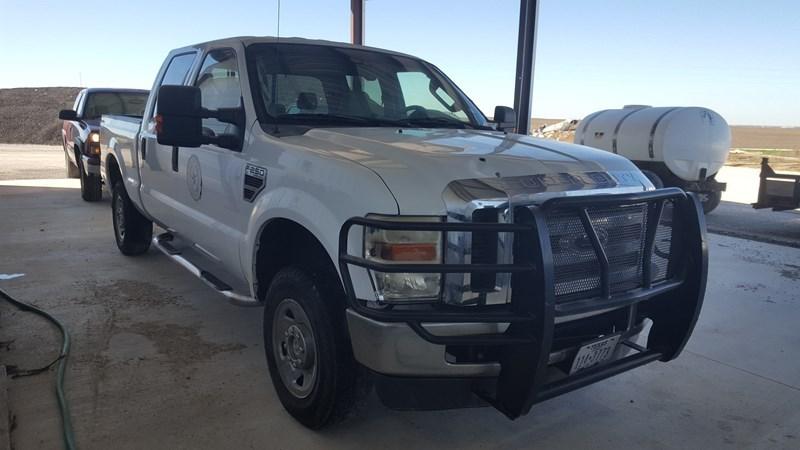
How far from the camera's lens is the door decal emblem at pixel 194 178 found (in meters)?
4.03

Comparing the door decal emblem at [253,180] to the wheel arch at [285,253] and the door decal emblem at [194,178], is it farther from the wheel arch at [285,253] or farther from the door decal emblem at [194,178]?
the door decal emblem at [194,178]

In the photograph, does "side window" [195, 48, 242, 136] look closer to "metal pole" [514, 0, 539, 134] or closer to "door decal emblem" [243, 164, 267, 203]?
"door decal emblem" [243, 164, 267, 203]

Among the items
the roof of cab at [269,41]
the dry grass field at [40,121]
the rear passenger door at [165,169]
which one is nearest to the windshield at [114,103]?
the rear passenger door at [165,169]

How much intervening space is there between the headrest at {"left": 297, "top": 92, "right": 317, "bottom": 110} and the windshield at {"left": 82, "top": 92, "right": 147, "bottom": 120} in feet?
25.6

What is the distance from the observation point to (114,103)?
1059 cm

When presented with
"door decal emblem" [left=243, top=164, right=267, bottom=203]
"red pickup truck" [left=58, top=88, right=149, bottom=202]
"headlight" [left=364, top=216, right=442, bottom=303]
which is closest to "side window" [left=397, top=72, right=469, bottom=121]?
"door decal emblem" [left=243, top=164, right=267, bottom=203]

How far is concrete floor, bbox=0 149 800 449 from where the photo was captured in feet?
9.84

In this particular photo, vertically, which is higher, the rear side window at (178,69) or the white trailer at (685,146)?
the rear side window at (178,69)

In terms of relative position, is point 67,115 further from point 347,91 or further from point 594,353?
point 594,353

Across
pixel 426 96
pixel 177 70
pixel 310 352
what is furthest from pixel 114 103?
pixel 310 352

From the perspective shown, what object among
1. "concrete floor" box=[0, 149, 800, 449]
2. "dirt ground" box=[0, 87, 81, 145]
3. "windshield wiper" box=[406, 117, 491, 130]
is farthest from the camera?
"dirt ground" box=[0, 87, 81, 145]

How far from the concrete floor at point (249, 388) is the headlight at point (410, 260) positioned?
3.10 ft

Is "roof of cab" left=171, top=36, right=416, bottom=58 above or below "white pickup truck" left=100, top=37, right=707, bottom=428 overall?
above

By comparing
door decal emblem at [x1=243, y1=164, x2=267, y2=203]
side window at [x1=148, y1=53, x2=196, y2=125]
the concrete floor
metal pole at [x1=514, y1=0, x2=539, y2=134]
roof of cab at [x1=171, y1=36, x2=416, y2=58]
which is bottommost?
the concrete floor
